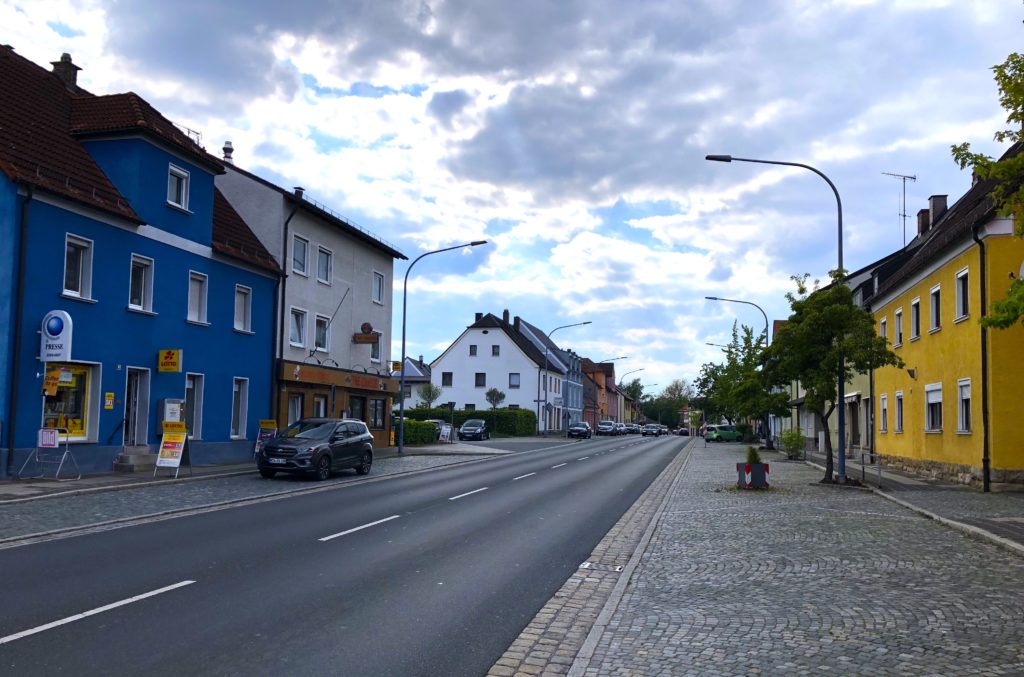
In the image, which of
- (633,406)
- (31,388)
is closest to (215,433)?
(31,388)

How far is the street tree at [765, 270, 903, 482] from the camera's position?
Answer: 21688mm

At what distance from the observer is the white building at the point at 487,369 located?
83.2m


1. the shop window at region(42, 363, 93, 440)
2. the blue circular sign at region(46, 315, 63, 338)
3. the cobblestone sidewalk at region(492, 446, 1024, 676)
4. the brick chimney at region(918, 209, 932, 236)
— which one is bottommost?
the cobblestone sidewalk at region(492, 446, 1024, 676)

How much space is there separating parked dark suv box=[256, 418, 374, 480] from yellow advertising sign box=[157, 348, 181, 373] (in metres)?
3.42

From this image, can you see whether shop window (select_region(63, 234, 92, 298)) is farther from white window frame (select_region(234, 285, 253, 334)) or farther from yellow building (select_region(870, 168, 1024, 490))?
yellow building (select_region(870, 168, 1024, 490))

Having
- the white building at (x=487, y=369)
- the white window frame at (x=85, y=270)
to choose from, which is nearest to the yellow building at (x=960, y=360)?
the white window frame at (x=85, y=270)

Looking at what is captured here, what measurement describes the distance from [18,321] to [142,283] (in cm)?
494

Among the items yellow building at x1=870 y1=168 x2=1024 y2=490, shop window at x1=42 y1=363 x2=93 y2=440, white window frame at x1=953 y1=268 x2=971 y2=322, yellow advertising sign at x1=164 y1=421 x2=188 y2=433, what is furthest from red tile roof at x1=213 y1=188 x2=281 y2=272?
white window frame at x1=953 y1=268 x2=971 y2=322

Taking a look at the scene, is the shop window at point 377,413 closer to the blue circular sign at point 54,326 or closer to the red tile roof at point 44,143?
the red tile roof at point 44,143

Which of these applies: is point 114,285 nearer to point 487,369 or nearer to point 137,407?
point 137,407

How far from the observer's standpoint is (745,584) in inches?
354

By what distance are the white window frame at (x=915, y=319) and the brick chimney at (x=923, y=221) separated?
11.2 m

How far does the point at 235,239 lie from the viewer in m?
29.2

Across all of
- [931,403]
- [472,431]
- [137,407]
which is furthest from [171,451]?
[472,431]
